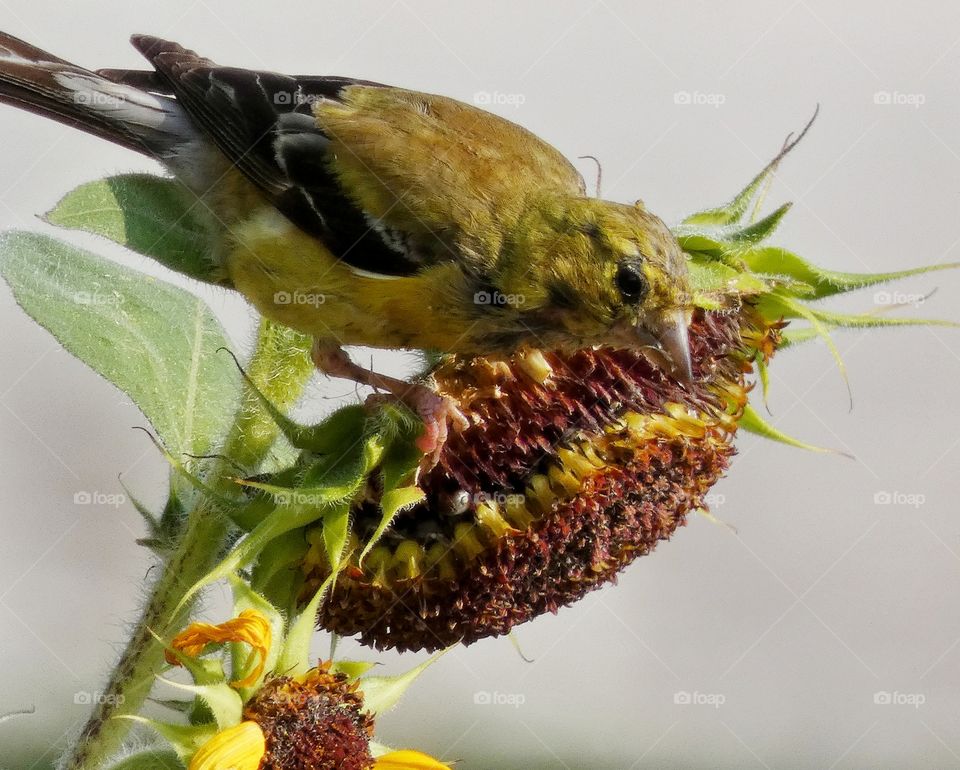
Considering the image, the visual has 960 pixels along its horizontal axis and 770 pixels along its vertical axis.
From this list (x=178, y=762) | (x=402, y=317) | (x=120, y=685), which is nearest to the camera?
(x=178, y=762)

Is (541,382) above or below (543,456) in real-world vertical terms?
above

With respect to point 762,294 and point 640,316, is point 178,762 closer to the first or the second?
point 640,316

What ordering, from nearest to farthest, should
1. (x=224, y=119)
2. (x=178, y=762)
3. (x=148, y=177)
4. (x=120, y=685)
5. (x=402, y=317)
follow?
(x=178, y=762) → (x=120, y=685) → (x=148, y=177) → (x=402, y=317) → (x=224, y=119)

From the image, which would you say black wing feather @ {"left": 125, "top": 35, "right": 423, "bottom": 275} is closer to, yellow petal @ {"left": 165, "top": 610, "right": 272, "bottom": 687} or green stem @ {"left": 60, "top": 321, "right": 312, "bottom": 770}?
green stem @ {"left": 60, "top": 321, "right": 312, "bottom": 770}

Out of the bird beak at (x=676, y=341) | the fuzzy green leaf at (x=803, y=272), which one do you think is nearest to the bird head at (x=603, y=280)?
the bird beak at (x=676, y=341)

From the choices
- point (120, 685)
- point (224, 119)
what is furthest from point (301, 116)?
point (120, 685)

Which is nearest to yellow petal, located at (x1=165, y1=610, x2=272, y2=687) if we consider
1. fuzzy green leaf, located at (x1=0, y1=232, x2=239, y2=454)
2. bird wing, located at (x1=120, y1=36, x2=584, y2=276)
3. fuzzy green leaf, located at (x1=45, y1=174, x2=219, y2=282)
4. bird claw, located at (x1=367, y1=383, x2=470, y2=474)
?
bird claw, located at (x1=367, y1=383, x2=470, y2=474)
